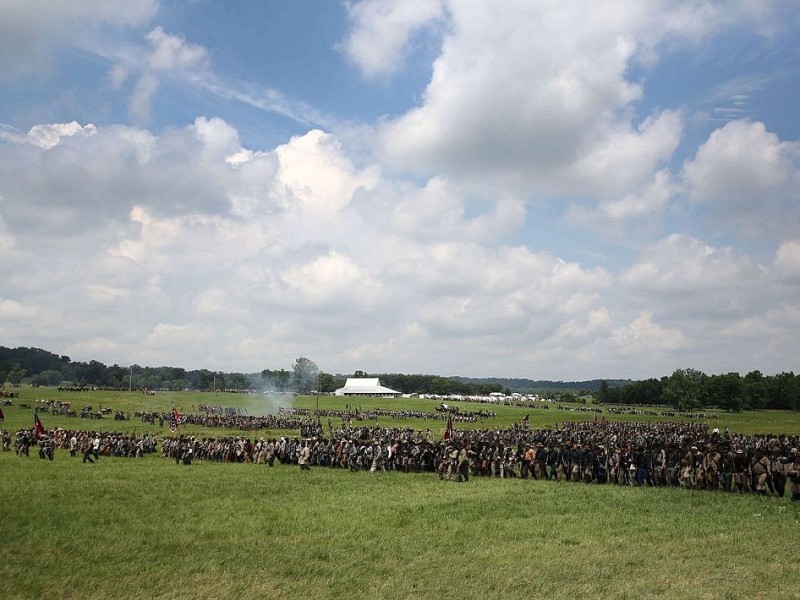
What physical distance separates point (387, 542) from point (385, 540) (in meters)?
0.21

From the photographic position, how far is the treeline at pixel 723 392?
150m

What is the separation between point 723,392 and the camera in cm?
15262

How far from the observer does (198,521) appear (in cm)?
1702

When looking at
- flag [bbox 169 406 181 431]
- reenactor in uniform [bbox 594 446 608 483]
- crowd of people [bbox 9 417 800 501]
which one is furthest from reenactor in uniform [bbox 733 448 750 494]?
flag [bbox 169 406 181 431]

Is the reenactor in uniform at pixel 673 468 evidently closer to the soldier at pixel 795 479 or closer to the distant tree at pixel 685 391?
the soldier at pixel 795 479

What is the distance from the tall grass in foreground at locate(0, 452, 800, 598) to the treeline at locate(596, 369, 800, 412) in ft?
465

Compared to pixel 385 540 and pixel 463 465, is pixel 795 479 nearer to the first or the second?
pixel 463 465

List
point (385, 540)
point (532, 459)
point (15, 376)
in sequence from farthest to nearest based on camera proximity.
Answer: point (15, 376) → point (532, 459) → point (385, 540)

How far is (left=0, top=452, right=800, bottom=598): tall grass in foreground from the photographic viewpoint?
37.7 feet

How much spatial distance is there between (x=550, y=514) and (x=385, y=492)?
6.77 meters

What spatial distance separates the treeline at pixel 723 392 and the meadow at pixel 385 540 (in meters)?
142

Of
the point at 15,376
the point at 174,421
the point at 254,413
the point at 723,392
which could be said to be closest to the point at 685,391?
the point at 723,392

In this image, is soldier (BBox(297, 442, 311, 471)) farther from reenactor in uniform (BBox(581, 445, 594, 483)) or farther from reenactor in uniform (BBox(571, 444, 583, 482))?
reenactor in uniform (BBox(581, 445, 594, 483))

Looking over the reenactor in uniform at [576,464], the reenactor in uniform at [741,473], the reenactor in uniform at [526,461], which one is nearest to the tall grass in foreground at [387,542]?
the reenactor in uniform at [741,473]
